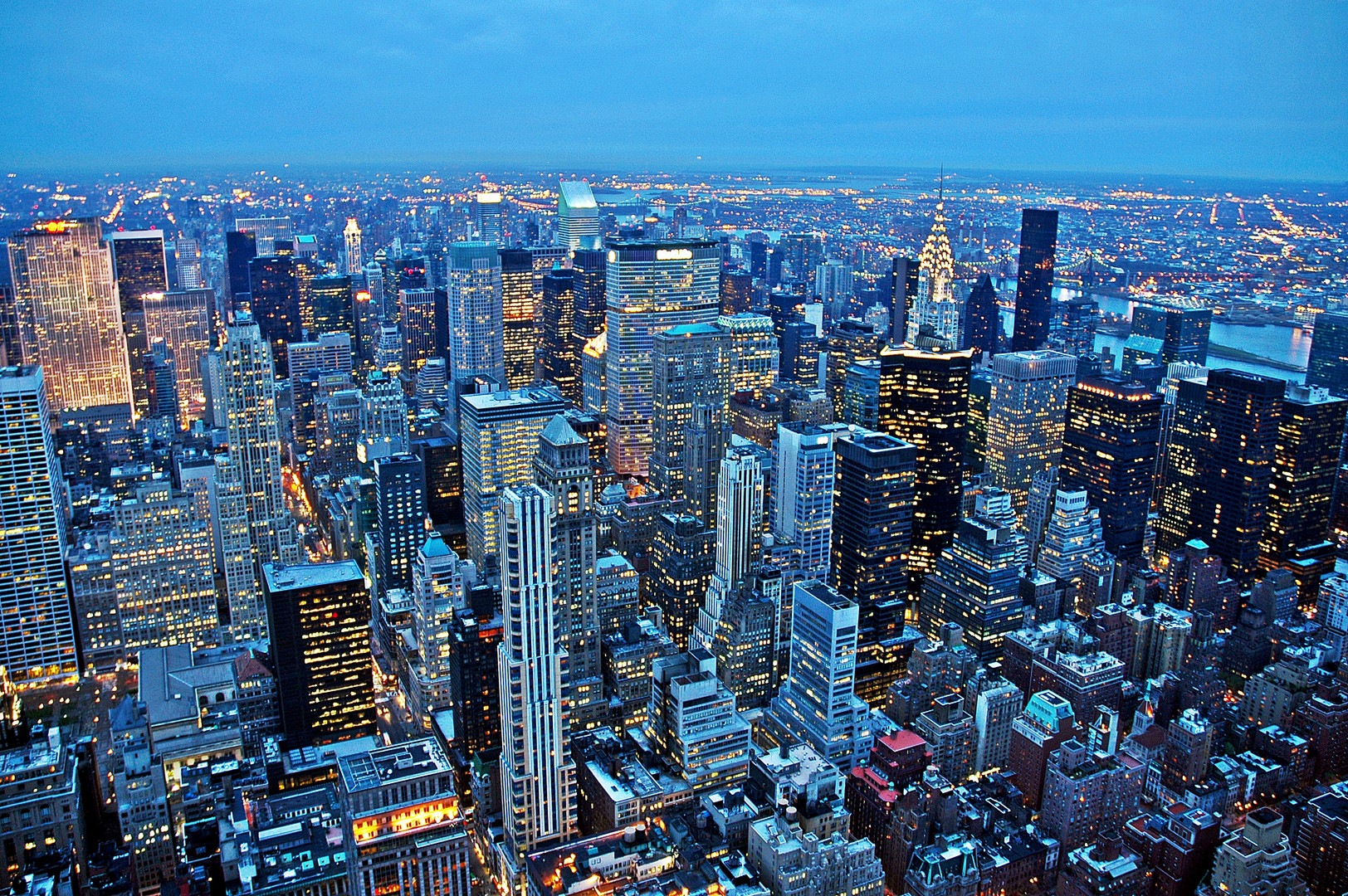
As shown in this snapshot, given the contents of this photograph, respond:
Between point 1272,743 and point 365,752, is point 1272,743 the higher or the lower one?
the lower one

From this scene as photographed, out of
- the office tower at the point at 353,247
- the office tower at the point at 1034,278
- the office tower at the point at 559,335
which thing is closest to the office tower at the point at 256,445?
the office tower at the point at 559,335

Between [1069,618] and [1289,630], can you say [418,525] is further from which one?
[1289,630]

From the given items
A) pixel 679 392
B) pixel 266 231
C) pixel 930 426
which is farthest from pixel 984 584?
pixel 266 231

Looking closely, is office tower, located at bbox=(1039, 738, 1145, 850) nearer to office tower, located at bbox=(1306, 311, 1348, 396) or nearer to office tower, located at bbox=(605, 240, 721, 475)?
office tower, located at bbox=(1306, 311, 1348, 396)

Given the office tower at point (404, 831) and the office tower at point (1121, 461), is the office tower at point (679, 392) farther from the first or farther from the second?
the office tower at point (404, 831)

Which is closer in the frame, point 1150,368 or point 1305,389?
point 1305,389

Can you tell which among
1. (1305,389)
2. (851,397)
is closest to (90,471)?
(851,397)
